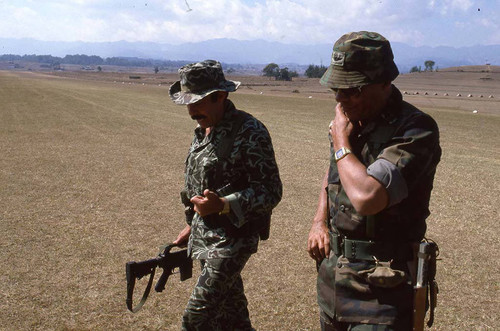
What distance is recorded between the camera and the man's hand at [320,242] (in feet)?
8.87

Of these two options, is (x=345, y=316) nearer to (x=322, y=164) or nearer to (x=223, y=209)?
(x=223, y=209)

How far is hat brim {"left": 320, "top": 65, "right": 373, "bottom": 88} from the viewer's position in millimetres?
2289

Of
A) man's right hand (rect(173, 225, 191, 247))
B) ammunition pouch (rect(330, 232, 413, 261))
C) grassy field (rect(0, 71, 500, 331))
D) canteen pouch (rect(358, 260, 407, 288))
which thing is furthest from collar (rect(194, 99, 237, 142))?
grassy field (rect(0, 71, 500, 331))

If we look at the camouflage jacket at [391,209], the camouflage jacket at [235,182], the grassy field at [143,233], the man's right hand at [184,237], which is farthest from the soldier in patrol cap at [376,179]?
the grassy field at [143,233]

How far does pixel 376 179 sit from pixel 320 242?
2.22ft

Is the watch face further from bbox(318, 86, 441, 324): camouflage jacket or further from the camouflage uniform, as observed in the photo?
the camouflage uniform

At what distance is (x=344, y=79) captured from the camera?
2.33m

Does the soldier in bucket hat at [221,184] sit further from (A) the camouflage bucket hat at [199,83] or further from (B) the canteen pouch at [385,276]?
(B) the canteen pouch at [385,276]

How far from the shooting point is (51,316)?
188 inches

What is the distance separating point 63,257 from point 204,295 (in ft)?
12.5

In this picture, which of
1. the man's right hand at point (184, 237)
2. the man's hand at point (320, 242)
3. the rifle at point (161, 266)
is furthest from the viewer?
the man's right hand at point (184, 237)

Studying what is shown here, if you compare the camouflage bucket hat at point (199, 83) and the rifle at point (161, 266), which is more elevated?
the camouflage bucket hat at point (199, 83)

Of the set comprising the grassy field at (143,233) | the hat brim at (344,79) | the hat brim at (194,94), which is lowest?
the grassy field at (143,233)

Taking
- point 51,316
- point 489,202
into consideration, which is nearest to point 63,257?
Answer: point 51,316
